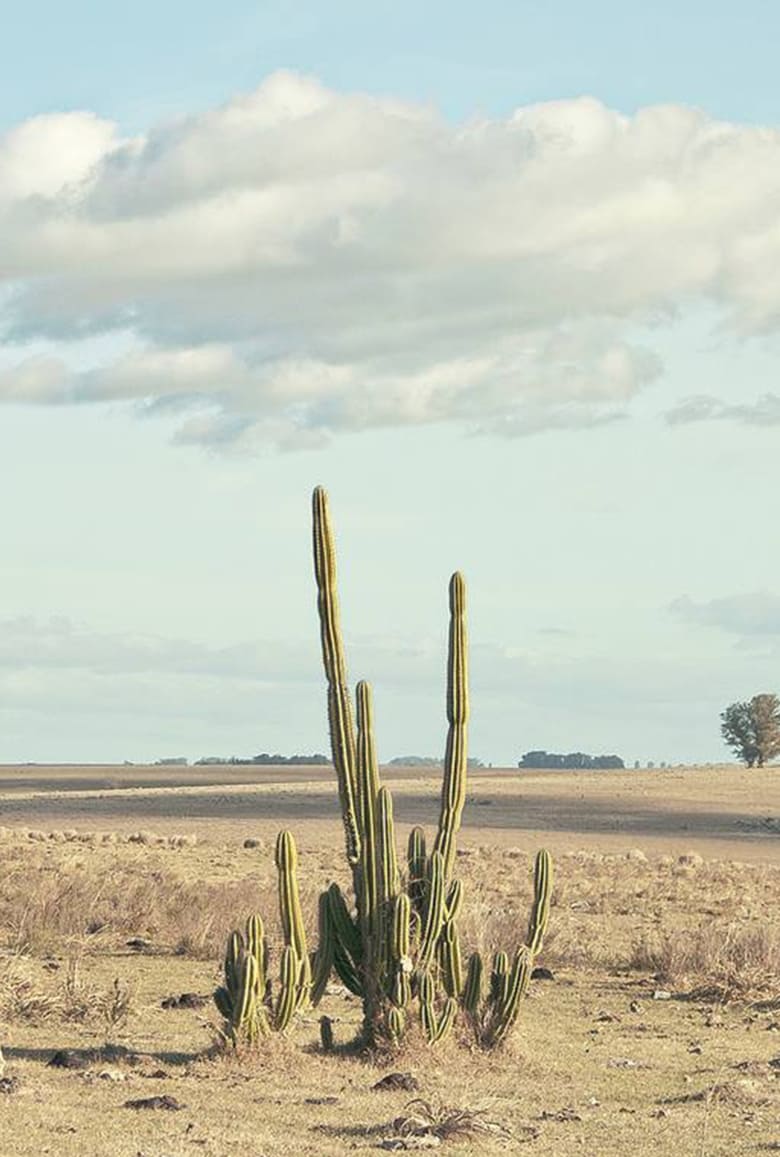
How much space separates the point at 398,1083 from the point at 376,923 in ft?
5.39

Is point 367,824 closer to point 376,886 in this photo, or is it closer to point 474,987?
point 376,886

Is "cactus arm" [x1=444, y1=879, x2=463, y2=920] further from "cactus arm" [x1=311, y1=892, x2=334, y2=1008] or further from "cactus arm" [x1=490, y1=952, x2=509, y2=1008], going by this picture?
"cactus arm" [x1=311, y1=892, x2=334, y2=1008]

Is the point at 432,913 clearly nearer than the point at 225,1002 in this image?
No

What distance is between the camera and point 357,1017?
1958 centimetres

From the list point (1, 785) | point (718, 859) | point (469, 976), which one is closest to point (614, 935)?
point (469, 976)

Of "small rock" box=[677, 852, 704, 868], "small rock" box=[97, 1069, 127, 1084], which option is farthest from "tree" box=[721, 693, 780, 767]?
"small rock" box=[97, 1069, 127, 1084]

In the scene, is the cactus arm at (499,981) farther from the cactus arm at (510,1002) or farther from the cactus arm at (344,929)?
the cactus arm at (344,929)

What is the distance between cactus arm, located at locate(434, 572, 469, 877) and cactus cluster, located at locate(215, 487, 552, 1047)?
0.07ft

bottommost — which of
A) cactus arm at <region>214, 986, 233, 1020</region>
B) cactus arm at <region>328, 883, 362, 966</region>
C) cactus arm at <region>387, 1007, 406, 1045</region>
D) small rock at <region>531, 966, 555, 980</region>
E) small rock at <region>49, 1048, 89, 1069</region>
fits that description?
small rock at <region>531, 966, 555, 980</region>

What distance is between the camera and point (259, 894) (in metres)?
29.0

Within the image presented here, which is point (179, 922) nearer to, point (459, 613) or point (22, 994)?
point (22, 994)

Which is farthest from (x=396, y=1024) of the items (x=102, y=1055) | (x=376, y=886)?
(x=102, y=1055)

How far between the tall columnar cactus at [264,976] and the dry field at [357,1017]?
11.4 inches

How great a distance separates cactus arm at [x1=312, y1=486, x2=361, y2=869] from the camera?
54.6ft
